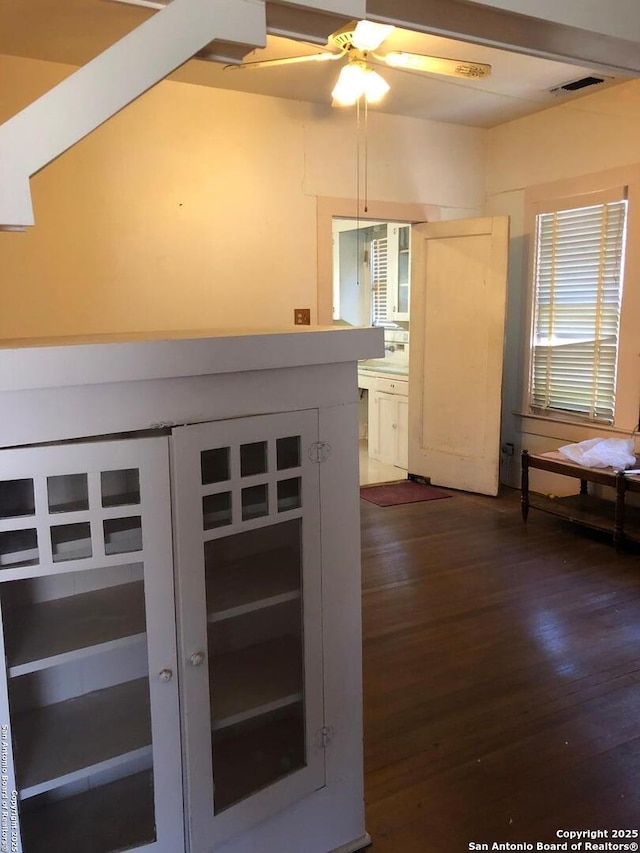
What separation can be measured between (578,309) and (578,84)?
1413 mm

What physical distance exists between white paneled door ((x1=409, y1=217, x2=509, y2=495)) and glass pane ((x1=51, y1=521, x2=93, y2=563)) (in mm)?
3932

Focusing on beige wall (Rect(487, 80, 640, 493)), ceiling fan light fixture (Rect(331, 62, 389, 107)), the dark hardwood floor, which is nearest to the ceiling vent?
beige wall (Rect(487, 80, 640, 493))

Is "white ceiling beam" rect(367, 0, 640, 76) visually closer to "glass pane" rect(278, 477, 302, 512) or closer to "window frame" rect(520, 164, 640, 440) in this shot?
"glass pane" rect(278, 477, 302, 512)

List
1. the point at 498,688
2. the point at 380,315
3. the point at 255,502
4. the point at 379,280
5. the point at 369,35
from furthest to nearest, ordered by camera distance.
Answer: the point at 380,315, the point at 379,280, the point at 369,35, the point at 498,688, the point at 255,502

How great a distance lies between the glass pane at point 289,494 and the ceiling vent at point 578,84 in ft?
12.3

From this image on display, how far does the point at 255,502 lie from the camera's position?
1.45 meters

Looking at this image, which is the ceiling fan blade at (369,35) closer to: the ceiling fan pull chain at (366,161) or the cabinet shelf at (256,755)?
the ceiling fan pull chain at (366,161)

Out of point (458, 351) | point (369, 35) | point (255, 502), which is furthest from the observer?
point (458, 351)

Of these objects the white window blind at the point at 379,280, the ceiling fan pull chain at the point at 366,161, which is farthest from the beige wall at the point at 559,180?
the white window blind at the point at 379,280

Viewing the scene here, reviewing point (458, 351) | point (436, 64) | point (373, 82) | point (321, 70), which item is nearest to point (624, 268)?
point (458, 351)

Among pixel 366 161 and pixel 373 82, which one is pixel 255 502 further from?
pixel 366 161

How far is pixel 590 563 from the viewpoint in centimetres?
369

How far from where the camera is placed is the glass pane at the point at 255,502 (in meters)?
1.43

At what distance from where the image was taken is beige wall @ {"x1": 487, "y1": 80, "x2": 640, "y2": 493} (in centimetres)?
415
